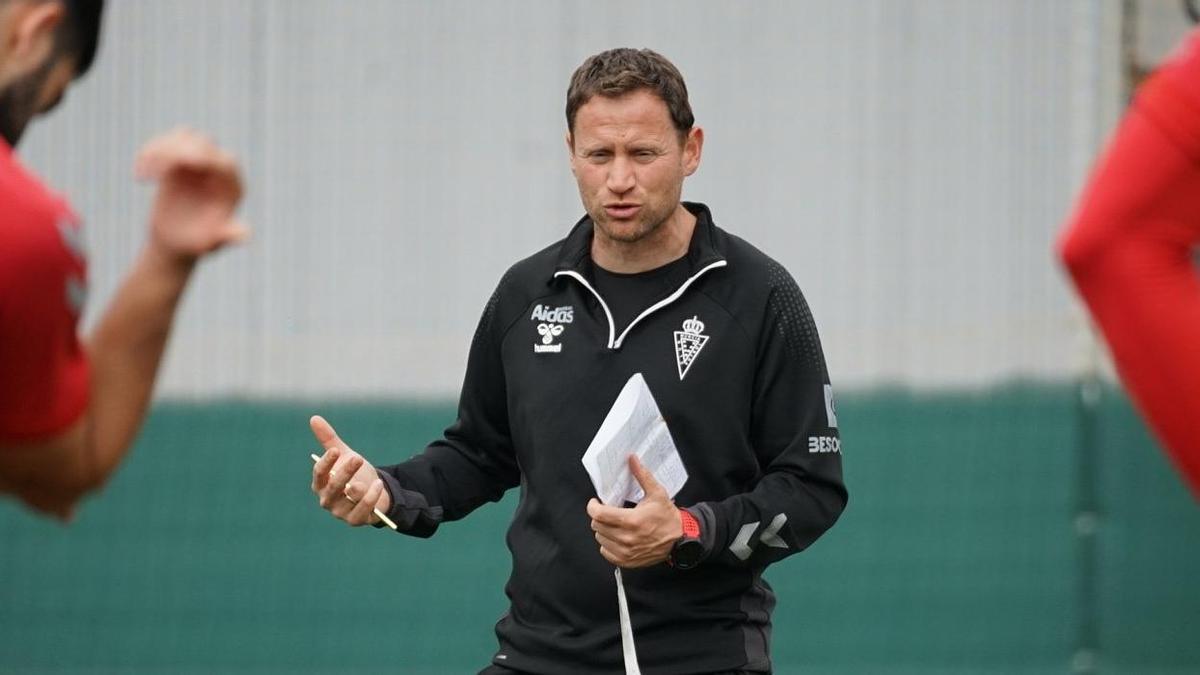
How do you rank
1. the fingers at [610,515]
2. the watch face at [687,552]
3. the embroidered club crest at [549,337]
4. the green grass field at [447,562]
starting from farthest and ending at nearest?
the green grass field at [447,562]
the embroidered club crest at [549,337]
the watch face at [687,552]
the fingers at [610,515]

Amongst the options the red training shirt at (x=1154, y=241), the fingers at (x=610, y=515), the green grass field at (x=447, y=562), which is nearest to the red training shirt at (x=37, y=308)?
the red training shirt at (x=1154, y=241)

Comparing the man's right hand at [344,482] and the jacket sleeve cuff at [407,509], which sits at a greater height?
the man's right hand at [344,482]

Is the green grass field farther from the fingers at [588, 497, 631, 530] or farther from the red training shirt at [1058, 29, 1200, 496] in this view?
the red training shirt at [1058, 29, 1200, 496]

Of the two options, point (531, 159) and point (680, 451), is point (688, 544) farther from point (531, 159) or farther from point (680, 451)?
point (531, 159)

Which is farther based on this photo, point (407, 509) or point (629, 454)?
point (407, 509)

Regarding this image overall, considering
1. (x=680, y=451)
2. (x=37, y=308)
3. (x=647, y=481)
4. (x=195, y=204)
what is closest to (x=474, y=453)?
(x=680, y=451)

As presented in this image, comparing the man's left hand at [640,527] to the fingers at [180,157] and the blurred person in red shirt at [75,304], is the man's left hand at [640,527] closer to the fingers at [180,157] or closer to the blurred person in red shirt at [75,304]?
the blurred person in red shirt at [75,304]

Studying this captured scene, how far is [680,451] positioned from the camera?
11.9 feet

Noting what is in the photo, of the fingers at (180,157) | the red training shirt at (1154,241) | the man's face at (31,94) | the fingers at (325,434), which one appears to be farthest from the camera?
the fingers at (325,434)

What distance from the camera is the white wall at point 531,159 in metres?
7.03

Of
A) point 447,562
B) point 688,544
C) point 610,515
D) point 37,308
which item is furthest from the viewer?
point 447,562

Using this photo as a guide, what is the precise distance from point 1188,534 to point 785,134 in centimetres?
214

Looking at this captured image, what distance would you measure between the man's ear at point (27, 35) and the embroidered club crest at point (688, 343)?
1.74 meters

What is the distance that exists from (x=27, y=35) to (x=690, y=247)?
73.8 inches
